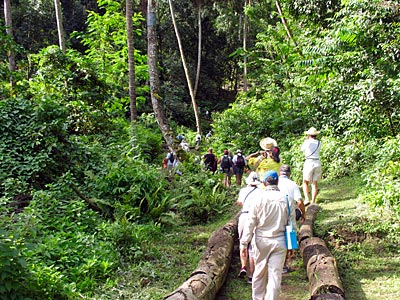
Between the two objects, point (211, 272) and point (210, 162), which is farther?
point (210, 162)

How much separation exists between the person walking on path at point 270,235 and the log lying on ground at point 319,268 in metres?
0.60

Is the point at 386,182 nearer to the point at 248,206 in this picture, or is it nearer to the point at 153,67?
the point at 248,206

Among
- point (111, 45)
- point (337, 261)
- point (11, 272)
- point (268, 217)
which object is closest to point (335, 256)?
point (337, 261)

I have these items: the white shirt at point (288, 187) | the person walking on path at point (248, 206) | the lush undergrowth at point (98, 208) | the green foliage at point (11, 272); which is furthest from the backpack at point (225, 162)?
the green foliage at point (11, 272)

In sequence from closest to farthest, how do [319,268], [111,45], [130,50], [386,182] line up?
[319,268]
[386,182]
[130,50]
[111,45]

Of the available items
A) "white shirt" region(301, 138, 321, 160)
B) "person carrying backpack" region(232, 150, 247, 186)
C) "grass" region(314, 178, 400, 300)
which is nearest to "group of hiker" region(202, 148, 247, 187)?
"person carrying backpack" region(232, 150, 247, 186)

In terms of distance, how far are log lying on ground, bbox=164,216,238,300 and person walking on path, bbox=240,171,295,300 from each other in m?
0.84

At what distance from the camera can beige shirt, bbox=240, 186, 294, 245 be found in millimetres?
4871

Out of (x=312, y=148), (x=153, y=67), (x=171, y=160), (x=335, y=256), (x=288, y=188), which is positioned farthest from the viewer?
(x=171, y=160)

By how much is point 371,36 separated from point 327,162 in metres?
4.89

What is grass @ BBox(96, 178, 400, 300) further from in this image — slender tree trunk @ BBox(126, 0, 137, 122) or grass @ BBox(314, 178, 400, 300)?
slender tree trunk @ BBox(126, 0, 137, 122)

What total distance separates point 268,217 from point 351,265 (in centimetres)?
250

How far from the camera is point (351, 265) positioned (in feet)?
21.3

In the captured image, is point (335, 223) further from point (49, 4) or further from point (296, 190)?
point (49, 4)
